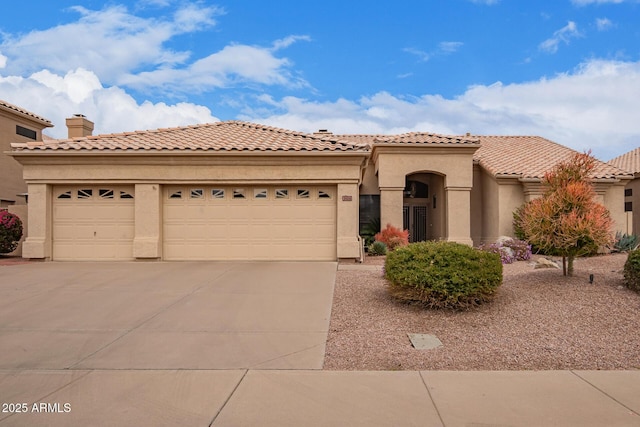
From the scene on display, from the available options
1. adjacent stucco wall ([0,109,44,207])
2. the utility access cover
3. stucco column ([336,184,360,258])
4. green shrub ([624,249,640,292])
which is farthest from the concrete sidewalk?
adjacent stucco wall ([0,109,44,207])

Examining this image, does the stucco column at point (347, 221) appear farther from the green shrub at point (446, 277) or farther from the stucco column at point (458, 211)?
the green shrub at point (446, 277)

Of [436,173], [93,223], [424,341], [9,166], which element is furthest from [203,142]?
[9,166]

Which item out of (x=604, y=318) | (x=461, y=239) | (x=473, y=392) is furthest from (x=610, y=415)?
(x=461, y=239)

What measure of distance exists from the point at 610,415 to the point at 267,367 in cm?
362

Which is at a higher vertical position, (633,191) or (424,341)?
(633,191)

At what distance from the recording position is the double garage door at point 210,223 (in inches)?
558

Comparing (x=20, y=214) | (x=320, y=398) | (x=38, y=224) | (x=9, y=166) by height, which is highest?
(x=9, y=166)

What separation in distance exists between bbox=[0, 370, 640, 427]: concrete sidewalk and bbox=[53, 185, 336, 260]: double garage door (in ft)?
28.6

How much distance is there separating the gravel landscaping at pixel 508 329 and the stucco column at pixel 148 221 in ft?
23.9

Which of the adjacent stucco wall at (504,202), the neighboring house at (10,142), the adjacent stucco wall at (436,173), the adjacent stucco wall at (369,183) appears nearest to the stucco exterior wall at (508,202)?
the adjacent stucco wall at (504,202)

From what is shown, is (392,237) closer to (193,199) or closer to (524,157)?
(193,199)

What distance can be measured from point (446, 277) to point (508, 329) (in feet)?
3.94

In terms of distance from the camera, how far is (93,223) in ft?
47.0

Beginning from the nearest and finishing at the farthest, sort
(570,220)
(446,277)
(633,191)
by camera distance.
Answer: (446,277), (570,220), (633,191)
